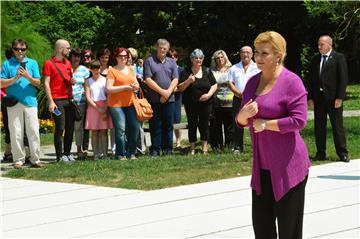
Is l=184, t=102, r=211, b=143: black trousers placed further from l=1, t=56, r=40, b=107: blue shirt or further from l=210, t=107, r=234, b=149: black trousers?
l=1, t=56, r=40, b=107: blue shirt

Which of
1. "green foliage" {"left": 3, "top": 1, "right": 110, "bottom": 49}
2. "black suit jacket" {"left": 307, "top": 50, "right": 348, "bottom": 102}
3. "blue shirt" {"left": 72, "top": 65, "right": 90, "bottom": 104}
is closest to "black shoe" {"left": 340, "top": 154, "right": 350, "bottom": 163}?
"black suit jacket" {"left": 307, "top": 50, "right": 348, "bottom": 102}

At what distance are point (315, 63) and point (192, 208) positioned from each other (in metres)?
4.70

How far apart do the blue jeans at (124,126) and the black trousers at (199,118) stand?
1.05 meters

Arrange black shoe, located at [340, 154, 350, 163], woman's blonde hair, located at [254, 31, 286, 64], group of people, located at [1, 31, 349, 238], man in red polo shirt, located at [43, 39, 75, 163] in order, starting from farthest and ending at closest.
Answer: man in red polo shirt, located at [43, 39, 75, 163] → black shoe, located at [340, 154, 350, 163] → group of people, located at [1, 31, 349, 238] → woman's blonde hair, located at [254, 31, 286, 64]

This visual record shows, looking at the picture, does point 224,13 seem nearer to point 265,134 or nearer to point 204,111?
point 204,111

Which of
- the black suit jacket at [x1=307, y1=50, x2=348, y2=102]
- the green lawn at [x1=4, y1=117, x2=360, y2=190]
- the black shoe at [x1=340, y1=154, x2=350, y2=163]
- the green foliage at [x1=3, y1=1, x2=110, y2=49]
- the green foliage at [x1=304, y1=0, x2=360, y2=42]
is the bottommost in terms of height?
the black shoe at [x1=340, y1=154, x2=350, y2=163]

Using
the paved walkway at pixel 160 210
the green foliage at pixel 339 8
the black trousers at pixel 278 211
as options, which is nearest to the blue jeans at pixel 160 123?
the paved walkway at pixel 160 210

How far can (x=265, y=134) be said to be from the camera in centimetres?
543

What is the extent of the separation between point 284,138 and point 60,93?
761 centimetres

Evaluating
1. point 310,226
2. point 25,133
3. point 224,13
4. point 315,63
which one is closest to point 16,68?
point 25,133

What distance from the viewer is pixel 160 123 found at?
13477 millimetres

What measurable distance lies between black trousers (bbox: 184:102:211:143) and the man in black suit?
6.50ft

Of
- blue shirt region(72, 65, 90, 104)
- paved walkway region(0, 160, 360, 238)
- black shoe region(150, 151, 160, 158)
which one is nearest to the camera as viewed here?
paved walkway region(0, 160, 360, 238)

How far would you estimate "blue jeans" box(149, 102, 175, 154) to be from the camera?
13.4m
